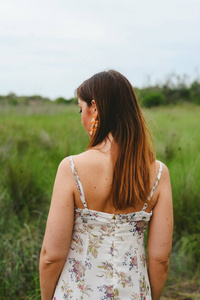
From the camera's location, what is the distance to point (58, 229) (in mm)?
1420

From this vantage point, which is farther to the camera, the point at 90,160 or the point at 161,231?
the point at 161,231

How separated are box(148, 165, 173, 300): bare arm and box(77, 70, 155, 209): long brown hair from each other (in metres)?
0.09

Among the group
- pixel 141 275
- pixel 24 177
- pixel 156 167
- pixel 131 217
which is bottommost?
pixel 24 177

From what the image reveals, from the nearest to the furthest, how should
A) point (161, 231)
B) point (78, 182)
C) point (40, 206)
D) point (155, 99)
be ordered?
point (78, 182), point (161, 231), point (40, 206), point (155, 99)

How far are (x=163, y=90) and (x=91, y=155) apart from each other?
11.3 m

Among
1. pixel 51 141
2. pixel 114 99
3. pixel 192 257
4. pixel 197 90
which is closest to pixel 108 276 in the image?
pixel 114 99

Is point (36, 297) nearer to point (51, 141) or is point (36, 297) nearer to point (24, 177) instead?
point (24, 177)

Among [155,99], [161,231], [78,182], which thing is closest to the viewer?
[78,182]

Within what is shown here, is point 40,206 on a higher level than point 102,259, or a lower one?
lower

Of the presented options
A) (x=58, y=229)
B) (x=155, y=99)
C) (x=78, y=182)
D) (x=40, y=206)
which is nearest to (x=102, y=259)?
(x=58, y=229)

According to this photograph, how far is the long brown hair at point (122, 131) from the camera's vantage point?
1404 millimetres

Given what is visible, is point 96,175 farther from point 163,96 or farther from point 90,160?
point 163,96

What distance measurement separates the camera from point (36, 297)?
250cm

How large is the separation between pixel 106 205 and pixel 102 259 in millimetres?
Result: 205
